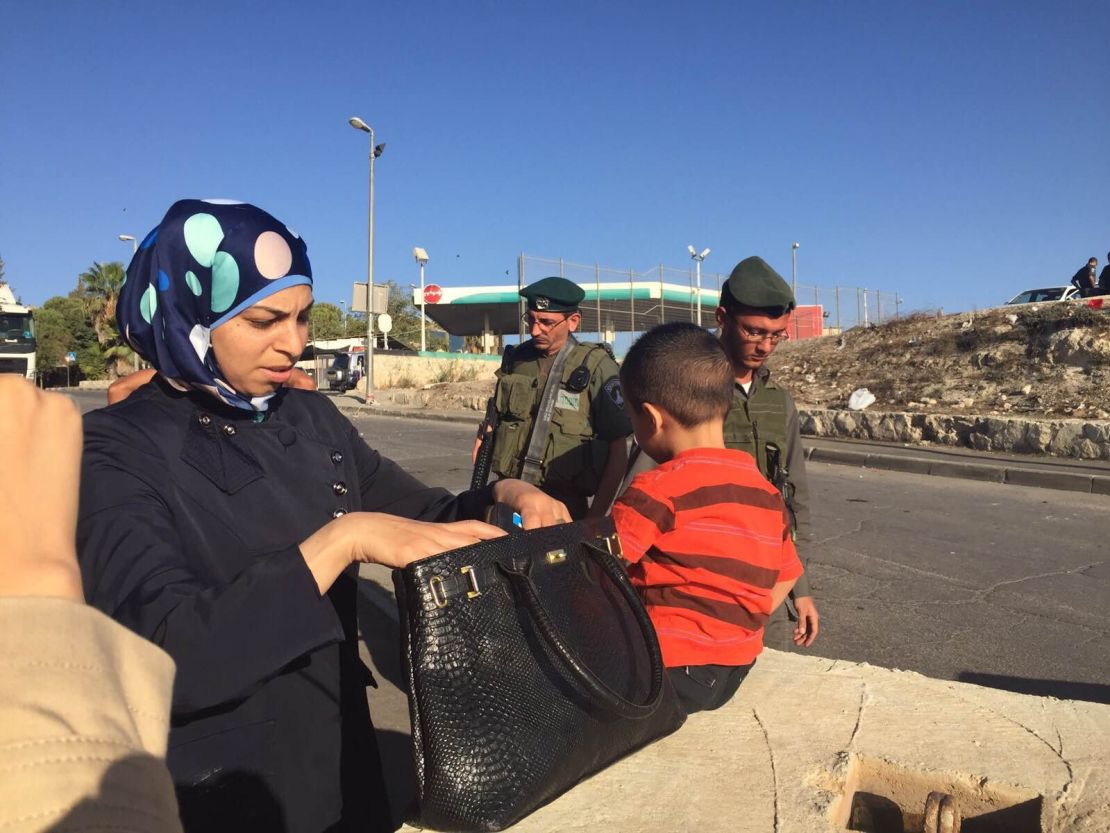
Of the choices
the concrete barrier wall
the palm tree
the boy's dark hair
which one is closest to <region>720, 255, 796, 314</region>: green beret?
the boy's dark hair

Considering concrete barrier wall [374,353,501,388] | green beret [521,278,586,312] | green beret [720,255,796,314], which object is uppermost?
concrete barrier wall [374,353,501,388]

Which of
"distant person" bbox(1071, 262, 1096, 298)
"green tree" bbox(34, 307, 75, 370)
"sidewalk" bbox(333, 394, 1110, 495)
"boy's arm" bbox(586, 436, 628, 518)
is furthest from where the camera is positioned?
"green tree" bbox(34, 307, 75, 370)

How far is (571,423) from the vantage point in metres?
3.60

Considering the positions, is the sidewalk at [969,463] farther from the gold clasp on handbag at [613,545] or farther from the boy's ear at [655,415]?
the gold clasp on handbag at [613,545]

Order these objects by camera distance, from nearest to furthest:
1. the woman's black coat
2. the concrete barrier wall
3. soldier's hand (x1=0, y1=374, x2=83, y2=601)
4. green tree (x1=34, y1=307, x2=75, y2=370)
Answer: soldier's hand (x1=0, y1=374, x2=83, y2=601) → the woman's black coat → the concrete barrier wall → green tree (x1=34, y1=307, x2=75, y2=370)

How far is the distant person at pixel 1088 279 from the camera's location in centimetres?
2036

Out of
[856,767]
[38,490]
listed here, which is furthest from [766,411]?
[38,490]

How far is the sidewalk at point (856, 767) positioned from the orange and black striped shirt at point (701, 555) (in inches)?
8.6

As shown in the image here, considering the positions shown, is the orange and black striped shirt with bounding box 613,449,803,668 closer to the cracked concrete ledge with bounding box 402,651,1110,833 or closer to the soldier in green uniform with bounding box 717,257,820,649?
the cracked concrete ledge with bounding box 402,651,1110,833

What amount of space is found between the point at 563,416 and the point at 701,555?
1.86m

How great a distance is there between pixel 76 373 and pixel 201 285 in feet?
188

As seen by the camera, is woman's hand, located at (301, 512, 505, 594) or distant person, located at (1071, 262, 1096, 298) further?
distant person, located at (1071, 262, 1096, 298)

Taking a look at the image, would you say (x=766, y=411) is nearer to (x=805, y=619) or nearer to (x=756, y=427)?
(x=756, y=427)

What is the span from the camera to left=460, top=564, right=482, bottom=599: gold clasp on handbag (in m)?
1.19
